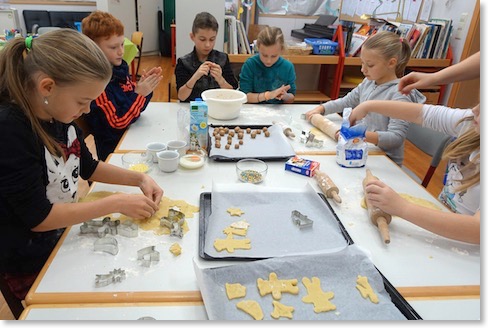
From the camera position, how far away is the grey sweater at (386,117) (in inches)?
57.9

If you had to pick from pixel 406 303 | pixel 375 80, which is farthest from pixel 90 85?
pixel 375 80

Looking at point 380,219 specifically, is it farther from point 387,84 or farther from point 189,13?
point 189,13

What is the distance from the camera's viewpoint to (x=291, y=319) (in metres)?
0.64

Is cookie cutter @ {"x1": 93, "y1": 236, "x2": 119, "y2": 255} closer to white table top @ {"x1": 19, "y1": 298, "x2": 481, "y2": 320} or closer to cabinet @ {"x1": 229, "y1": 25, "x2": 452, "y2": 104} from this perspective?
white table top @ {"x1": 19, "y1": 298, "x2": 481, "y2": 320}

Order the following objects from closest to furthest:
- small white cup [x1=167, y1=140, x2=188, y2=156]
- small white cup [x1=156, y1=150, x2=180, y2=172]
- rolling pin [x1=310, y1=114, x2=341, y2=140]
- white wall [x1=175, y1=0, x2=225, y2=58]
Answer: small white cup [x1=156, y1=150, x2=180, y2=172]
small white cup [x1=167, y1=140, x2=188, y2=156]
rolling pin [x1=310, y1=114, x2=341, y2=140]
white wall [x1=175, y1=0, x2=225, y2=58]

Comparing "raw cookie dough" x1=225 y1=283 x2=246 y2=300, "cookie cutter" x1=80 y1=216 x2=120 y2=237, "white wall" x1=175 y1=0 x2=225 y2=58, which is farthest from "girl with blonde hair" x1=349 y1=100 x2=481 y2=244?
"white wall" x1=175 y1=0 x2=225 y2=58

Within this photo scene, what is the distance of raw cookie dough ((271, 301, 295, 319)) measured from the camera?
640 millimetres

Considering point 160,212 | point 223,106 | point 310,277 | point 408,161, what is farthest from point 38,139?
point 408,161

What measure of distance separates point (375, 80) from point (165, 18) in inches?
223

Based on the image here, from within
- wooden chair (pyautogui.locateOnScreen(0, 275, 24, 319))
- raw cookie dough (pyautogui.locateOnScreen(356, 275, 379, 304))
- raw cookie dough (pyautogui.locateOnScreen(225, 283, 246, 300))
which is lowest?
wooden chair (pyautogui.locateOnScreen(0, 275, 24, 319))

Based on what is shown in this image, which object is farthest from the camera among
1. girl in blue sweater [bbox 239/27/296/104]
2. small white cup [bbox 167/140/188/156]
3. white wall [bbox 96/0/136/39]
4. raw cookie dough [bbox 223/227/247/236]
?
white wall [bbox 96/0/136/39]

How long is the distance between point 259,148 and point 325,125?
0.41m

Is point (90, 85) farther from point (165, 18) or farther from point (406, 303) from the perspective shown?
point (165, 18)

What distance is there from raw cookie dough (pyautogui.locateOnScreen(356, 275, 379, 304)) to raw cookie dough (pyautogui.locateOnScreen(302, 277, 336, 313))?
6cm
